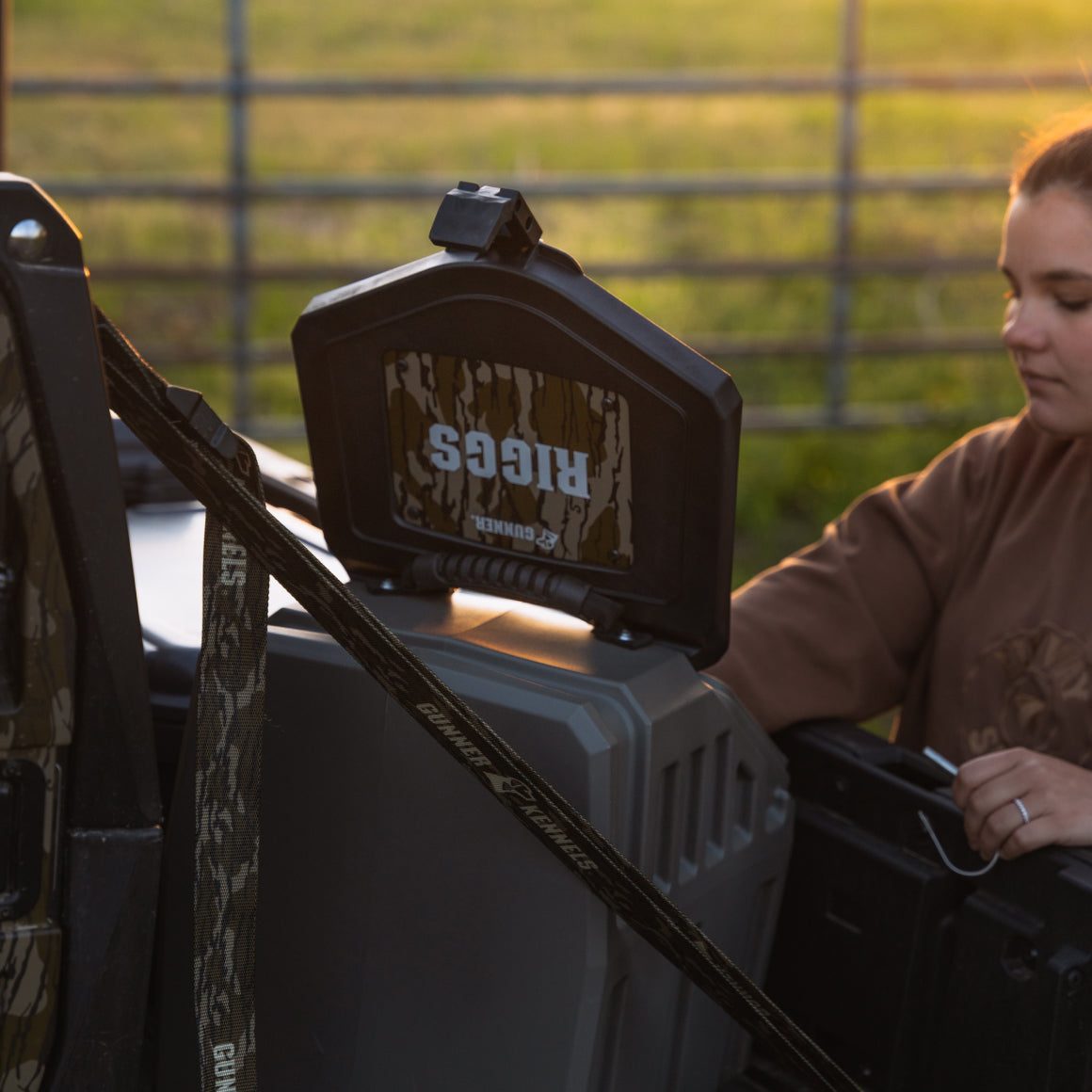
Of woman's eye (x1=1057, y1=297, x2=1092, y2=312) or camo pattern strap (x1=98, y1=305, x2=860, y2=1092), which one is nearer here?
camo pattern strap (x1=98, y1=305, x2=860, y2=1092)

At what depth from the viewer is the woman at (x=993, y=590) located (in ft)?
4.33

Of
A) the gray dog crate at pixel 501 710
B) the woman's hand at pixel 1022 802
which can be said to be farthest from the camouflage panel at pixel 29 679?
the woman's hand at pixel 1022 802

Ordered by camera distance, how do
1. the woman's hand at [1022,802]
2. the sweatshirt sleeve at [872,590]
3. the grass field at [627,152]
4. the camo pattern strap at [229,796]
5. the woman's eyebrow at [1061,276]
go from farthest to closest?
1. the grass field at [627,152]
2. the sweatshirt sleeve at [872,590]
3. the woman's eyebrow at [1061,276]
4. the woman's hand at [1022,802]
5. the camo pattern strap at [229,796]

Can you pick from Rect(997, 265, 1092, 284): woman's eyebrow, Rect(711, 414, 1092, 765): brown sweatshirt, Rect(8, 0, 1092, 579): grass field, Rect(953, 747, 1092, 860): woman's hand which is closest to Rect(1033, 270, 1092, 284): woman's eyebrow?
Rect(997, 265, 1092, 284): woman's eyebrow

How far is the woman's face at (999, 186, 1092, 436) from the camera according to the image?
1314mm

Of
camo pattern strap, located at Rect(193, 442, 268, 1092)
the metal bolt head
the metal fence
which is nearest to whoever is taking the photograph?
the metal bolt head

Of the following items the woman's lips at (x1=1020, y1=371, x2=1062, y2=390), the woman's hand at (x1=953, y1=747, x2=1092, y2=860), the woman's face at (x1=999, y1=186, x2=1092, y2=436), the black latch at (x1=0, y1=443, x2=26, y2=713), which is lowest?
the woman's hand at (x1=953, y1=747, x2=1092, y2=860)

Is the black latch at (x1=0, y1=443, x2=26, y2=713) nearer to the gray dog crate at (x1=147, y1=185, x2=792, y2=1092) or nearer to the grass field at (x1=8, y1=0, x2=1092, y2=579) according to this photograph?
the gray dog crate at (x1=147, y1=185, x2=792, y2=1092)

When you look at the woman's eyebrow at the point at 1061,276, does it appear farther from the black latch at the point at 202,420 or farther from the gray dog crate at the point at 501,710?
the black latch at the point at 202,420

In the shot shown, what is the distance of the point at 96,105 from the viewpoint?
25.3 ft

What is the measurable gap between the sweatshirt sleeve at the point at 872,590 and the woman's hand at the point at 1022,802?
0.86 ft

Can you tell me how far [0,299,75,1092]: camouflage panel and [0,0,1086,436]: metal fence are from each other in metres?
3.93

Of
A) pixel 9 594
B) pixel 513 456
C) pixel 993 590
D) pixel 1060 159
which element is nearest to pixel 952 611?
pixel 993 590

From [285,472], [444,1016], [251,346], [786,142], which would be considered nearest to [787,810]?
[444,1016]
